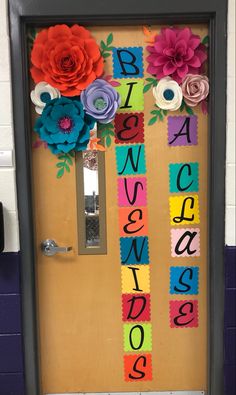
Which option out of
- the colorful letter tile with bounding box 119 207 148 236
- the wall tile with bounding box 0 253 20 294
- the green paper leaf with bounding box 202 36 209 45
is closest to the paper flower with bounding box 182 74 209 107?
the green paper leaf with bounding box 202 36 209 45

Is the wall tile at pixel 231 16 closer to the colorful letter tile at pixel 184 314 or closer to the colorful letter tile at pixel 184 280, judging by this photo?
the colorful letter tile at pixel 184 280

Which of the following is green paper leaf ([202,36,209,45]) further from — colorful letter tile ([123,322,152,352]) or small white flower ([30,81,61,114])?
colorful letter tile ([123,322,152,352])

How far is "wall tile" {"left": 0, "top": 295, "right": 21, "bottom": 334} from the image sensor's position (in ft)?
6.02

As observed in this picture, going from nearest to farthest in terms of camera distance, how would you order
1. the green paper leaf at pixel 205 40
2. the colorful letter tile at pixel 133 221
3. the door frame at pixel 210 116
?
the door frame at pixel 210 116 → the green paper leaf at pixel 205 40 → the colorful letter tile at pixel 133 221

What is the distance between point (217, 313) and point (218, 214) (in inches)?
18.4

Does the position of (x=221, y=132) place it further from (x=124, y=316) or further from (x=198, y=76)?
(x=124, y=316)

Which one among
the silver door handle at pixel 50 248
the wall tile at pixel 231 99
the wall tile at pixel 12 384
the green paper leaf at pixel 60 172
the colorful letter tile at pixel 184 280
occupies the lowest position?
the wall tile at pixel 12 384

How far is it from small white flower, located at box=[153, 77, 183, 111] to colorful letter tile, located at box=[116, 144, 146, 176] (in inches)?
8.5

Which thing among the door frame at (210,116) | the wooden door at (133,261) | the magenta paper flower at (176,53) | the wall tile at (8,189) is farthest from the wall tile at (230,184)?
the wall tile at (8,189)

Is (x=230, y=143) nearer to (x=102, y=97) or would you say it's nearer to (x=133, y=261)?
(x=102, y=97)

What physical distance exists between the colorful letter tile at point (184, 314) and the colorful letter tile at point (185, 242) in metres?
0.24

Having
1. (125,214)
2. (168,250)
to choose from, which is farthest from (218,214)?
(125,214)

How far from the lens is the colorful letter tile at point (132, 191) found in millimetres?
1900

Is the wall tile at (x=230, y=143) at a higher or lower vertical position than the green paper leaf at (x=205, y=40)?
lower
